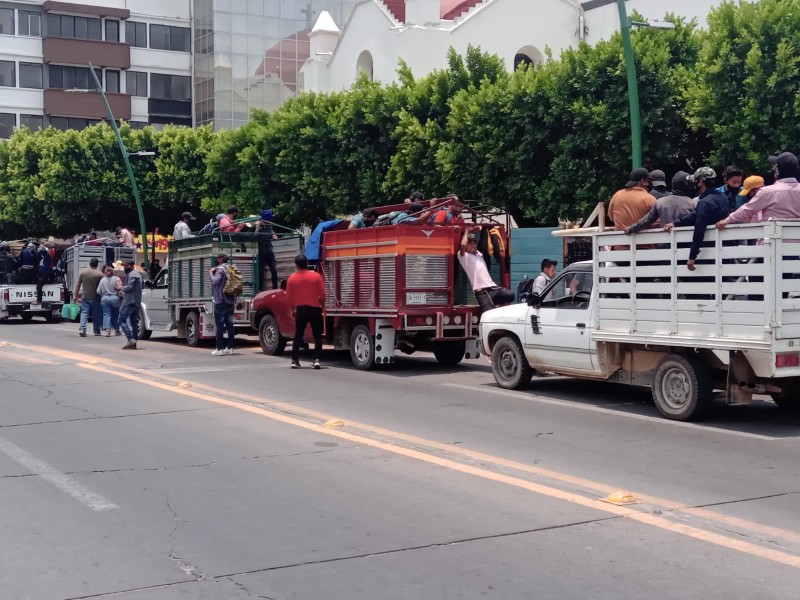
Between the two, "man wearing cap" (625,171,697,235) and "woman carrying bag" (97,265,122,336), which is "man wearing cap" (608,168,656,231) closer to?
"man wearing cap" (625,171,697,235)

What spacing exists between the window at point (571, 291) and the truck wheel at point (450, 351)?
3.85 metres

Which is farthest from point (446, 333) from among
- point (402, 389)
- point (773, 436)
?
point (773, 436)

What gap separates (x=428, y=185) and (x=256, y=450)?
61.9 ft

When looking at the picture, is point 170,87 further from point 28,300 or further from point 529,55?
point 28,300

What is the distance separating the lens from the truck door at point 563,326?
11797mm

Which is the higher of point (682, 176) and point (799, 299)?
point (682, 176)

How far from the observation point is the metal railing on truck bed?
950cm

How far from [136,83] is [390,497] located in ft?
184

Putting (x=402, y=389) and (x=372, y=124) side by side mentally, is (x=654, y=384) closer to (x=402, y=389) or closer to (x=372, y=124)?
(x=402, y=389)

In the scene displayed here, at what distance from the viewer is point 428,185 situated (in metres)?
27.1

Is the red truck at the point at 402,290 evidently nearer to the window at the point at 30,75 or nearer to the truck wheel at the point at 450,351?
the truck wheel at the point at 450,351

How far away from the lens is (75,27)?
2235 inches

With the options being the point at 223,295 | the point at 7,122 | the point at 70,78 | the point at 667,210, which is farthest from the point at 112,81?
the point at 667,210

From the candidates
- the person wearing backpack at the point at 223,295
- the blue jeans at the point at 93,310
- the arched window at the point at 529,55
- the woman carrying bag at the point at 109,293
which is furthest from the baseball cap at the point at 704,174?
the arched window at the point at 529,55
